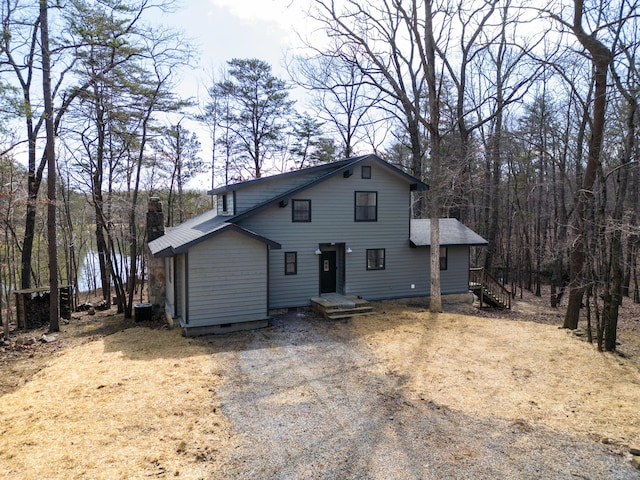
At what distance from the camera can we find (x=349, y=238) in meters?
14.0

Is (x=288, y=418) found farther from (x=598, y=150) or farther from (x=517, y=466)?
(x=598, y=150)

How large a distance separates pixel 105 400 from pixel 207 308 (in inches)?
167

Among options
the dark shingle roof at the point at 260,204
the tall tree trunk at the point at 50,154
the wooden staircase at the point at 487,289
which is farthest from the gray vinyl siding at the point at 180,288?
the wooden staircase at the point at 487,289

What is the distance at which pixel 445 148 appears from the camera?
77.5ft

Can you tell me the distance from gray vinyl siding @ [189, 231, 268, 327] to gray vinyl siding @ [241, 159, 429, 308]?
1828mm

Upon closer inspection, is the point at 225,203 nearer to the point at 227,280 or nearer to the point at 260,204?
the point at 260,204

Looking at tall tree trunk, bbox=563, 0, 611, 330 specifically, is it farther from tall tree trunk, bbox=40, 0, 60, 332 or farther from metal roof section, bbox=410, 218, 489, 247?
tall tree trunk, bbox=40, 0, 60, 332

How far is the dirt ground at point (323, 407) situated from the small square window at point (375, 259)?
14.9 ft

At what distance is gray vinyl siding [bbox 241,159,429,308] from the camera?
42.3 feet

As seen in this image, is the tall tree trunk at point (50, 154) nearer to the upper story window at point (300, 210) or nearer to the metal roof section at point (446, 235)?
the upper story window at point (300, 210)

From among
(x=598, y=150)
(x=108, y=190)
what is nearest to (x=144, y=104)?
(x=108, y=190)

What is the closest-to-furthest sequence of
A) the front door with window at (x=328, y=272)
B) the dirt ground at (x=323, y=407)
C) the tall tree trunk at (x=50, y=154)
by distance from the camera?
the dirt ground at (x=323, y=407), the tall tree trunk at (x=50, y=154), the front door with window at (x=328, y=272)

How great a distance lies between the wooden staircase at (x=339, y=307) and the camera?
12002 millimetres

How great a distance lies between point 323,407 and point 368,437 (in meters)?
1.08
